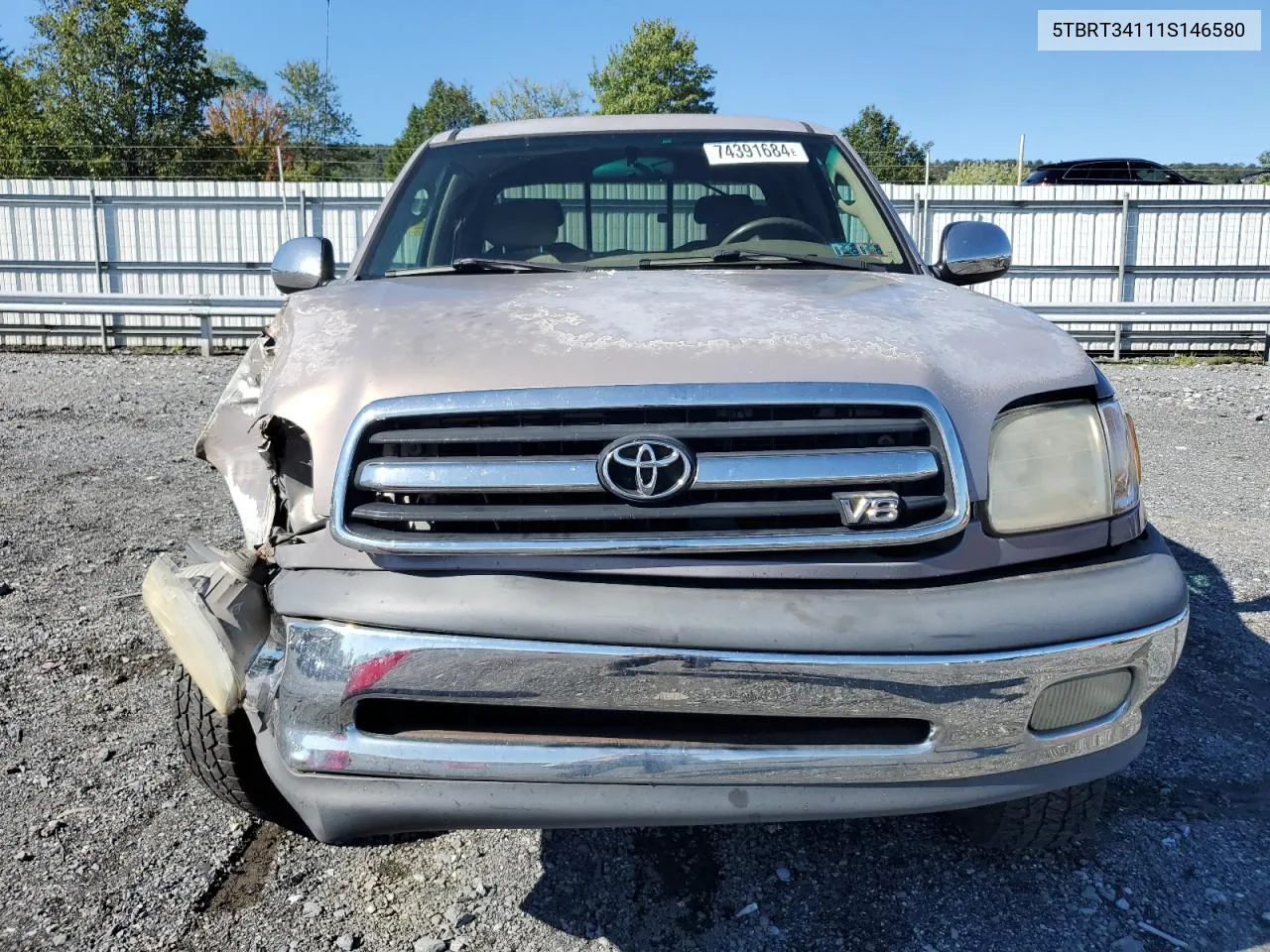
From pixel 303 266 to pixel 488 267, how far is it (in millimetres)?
730

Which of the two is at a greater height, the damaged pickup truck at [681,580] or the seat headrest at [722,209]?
the seat headrest at [722,209]

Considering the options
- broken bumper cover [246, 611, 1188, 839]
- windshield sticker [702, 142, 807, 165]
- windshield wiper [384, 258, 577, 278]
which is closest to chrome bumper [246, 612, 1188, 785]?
broken bumper cover [246, 611, 1188, 839]

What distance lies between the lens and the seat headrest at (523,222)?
3.29m

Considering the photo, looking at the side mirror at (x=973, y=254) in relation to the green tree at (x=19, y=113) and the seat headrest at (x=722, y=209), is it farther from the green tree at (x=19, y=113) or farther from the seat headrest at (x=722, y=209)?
the green tree at (x=19, y=113)

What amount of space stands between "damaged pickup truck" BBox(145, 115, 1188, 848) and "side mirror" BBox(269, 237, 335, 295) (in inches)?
48.3

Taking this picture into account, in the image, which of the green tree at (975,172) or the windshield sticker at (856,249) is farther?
the green tree at (975,172)

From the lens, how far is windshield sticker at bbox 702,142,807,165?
344 centimetres

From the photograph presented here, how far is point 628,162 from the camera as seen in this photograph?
3.50 metres

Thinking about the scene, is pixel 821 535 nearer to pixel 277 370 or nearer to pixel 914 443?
pixel 914 443

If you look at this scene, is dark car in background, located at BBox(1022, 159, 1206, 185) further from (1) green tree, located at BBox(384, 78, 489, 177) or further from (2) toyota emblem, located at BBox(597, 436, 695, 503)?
(1) green tree, located at BBox(384, 78, 489, 177)

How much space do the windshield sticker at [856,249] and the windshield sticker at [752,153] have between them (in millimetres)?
419

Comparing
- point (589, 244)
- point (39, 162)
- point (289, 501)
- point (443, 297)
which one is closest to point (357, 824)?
point (289, 501)

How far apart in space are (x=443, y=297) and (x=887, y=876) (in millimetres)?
1759

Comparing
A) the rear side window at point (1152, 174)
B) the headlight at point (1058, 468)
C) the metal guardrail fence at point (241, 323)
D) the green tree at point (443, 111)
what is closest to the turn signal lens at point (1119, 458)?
the headlight at point (1058, 468)
